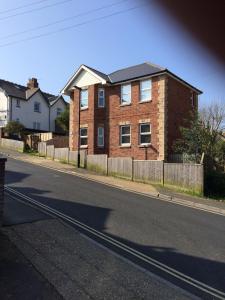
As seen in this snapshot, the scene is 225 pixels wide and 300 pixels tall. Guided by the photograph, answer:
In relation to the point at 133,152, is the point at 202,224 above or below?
below

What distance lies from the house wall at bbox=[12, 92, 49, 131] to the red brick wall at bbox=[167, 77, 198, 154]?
26.2 m

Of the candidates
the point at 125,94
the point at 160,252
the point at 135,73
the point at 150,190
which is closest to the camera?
the point at 160,252

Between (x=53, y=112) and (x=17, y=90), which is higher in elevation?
(x=17, y=90)

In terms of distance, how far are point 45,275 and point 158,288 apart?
1.98m

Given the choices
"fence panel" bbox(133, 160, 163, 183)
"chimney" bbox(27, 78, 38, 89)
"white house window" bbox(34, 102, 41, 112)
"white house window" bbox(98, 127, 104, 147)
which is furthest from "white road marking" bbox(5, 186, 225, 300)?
"chimney" bbox(27, 78, 38, 89)

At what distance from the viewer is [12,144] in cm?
4109

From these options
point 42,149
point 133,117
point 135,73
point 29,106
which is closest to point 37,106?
point 29,106

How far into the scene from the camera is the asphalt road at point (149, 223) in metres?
8.43

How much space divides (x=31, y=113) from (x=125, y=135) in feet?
83.2

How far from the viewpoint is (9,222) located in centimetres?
1093

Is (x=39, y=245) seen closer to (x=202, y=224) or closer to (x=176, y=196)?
(x=202, y=224)

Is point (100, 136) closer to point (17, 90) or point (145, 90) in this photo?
point (145, 90)

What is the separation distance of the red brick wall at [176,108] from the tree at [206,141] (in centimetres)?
A: 195

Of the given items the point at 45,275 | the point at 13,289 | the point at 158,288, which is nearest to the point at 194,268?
the point at 158,288
